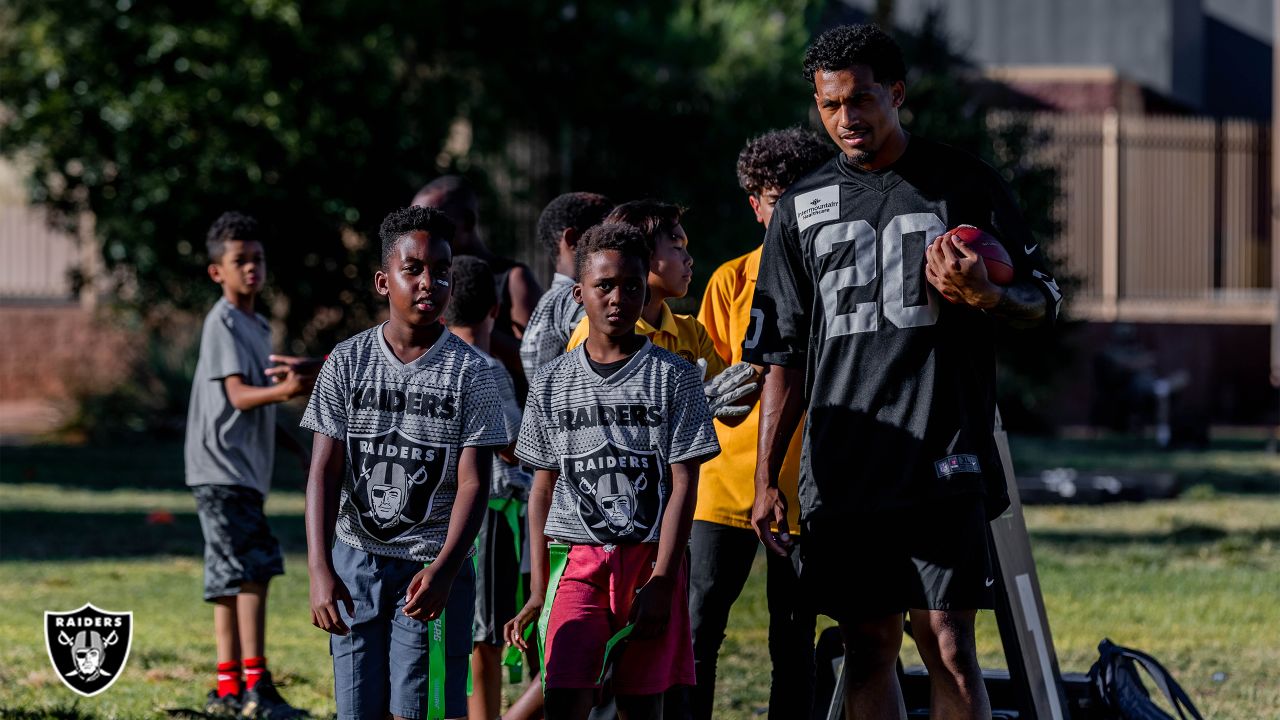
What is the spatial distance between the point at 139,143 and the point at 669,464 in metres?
11.0

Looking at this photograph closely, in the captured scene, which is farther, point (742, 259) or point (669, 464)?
point (742, 259)

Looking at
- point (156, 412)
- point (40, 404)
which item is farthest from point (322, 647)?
point (40, 404)

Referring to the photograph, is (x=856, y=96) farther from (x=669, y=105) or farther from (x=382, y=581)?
(x=669, y=105)

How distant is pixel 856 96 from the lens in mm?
4293

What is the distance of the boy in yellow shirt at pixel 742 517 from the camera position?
4.91 m

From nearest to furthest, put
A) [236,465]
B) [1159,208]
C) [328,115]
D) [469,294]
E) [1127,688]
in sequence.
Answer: [1127,688], [469,294], [236,465], [328,115], [1159,208]

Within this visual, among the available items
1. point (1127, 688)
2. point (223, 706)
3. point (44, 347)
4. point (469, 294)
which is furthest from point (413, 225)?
point (44, 347)

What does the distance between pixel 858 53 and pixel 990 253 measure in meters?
0.63

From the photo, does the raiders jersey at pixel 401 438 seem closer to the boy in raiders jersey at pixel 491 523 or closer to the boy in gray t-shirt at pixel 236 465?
the boy in raiders jersey at pixel 491 523

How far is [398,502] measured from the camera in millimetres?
4383

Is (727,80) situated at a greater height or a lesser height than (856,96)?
greater

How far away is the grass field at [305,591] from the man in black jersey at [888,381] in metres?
2.02

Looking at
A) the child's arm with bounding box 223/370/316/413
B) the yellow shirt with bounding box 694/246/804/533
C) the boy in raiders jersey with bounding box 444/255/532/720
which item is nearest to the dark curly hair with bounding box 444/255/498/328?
the boy in raiders jersey with bounding box 444/255/532/720

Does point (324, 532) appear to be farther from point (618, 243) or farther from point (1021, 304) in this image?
point (1021, 304)
